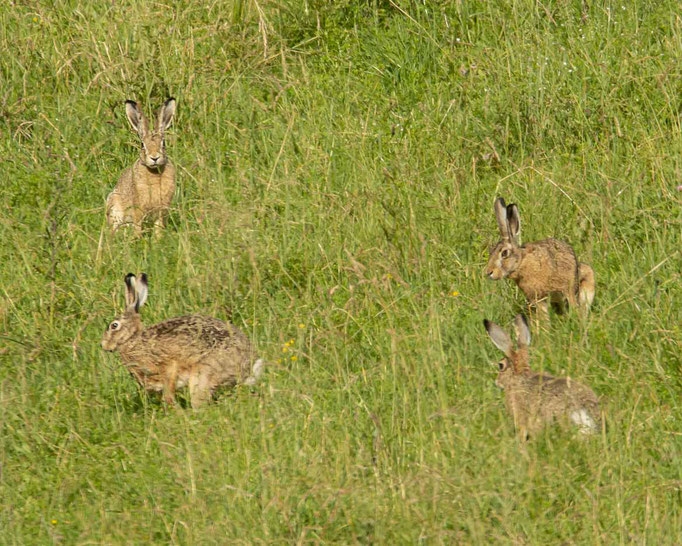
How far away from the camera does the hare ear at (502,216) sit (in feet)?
22.2

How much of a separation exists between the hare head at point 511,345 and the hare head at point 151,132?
366cm

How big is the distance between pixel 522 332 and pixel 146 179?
369 centimetres

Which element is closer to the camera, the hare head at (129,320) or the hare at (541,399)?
the hare at (541,399)

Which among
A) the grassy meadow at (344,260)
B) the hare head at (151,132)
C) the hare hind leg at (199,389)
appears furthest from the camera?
the hare head at (151,132)

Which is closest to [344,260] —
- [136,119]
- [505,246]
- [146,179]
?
[505,246]

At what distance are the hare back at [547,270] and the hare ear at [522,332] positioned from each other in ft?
3.25

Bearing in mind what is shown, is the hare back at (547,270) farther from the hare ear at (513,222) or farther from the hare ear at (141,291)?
the hare ear at (141,291)

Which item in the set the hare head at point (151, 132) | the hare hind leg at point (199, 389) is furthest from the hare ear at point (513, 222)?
the hare head at point (151, 132)

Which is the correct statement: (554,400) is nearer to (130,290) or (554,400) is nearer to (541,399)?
(541,399)

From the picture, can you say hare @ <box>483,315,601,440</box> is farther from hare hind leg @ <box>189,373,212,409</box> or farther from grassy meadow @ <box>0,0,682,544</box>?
hare hind leg @ <box>189,373,212,409</box>

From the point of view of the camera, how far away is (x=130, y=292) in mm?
6617

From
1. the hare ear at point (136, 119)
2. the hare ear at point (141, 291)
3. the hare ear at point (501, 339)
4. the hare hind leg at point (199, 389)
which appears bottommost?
the hare hind leg at point (199, 389)

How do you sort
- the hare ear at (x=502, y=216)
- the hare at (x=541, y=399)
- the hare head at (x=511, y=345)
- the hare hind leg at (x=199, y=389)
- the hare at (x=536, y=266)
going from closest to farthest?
the hare at (x=541, y=399) → the hare head at (x=511, y=345) → the hare hind leg at (x=199, y=389) → the hare at (x=536, y=266) → the hare ear at (x=502, y=216)

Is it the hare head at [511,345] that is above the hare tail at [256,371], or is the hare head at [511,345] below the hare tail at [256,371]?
above
